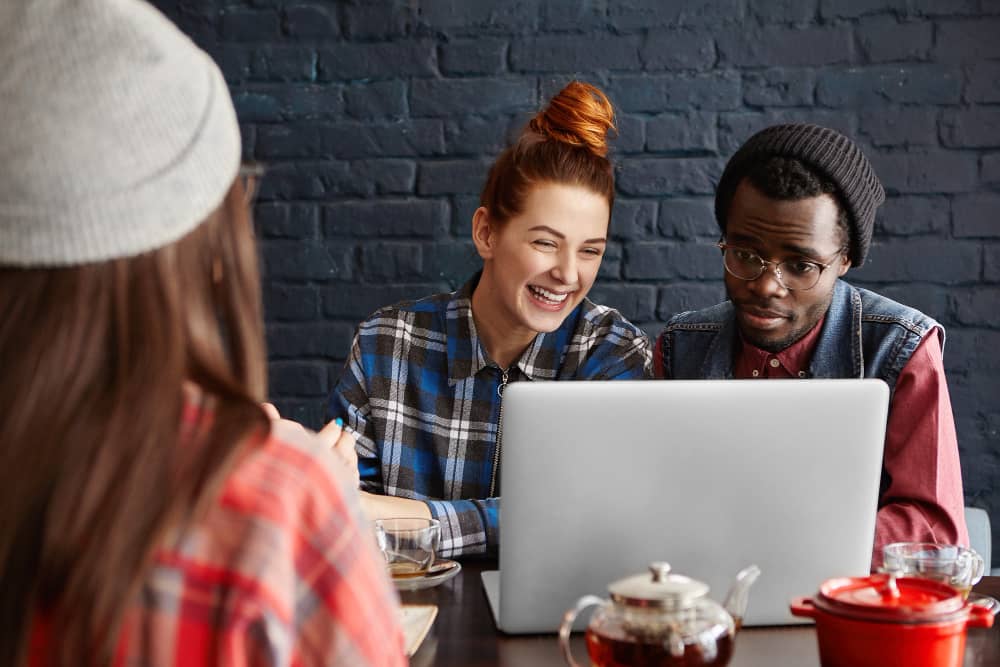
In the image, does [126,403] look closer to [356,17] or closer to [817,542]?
[817,542]

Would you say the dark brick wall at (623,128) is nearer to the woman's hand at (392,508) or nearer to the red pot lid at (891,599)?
the woman's hand at (392,508)

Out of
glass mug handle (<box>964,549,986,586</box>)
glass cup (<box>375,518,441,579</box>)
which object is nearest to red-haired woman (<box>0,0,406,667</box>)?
glass cup (<box>375,518,441,579</box>)

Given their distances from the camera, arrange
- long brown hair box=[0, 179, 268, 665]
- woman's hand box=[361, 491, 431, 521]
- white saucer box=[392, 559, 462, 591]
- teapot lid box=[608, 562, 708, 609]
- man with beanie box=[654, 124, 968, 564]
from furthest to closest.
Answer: man with beanie box=[654, 124, 968, 564], woman's hand box=[361, 491, 431, 521], white saucer box=[392, 559, 462, 591], teapot lid box=[608, 562, 708, 609], long brown hair box=[0, 179, 268, 665]

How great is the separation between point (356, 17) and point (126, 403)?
76.6 inches

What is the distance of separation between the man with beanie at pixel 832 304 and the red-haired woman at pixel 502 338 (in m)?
0.26

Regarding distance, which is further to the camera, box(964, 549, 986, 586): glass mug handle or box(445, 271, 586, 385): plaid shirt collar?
box(445, 271, 586, 385): plaid shirt collar

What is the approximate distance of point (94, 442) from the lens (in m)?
0.60

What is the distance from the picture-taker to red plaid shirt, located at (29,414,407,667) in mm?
582

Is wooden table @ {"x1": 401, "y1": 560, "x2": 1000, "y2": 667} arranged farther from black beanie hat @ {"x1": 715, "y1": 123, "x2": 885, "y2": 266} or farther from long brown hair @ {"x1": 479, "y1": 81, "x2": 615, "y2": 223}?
long brown hair @ {"x1": 479, "y1": 81, "x2": 615, "y2": 223}

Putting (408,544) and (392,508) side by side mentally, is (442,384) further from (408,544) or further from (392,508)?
(408,544)

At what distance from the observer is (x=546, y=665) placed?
1.03m

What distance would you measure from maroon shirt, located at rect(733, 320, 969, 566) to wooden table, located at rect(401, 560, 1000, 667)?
390 millimetres

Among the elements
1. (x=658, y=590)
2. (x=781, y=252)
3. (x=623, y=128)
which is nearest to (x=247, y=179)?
(x=658, y=590)

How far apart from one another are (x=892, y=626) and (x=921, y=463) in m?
0.77
